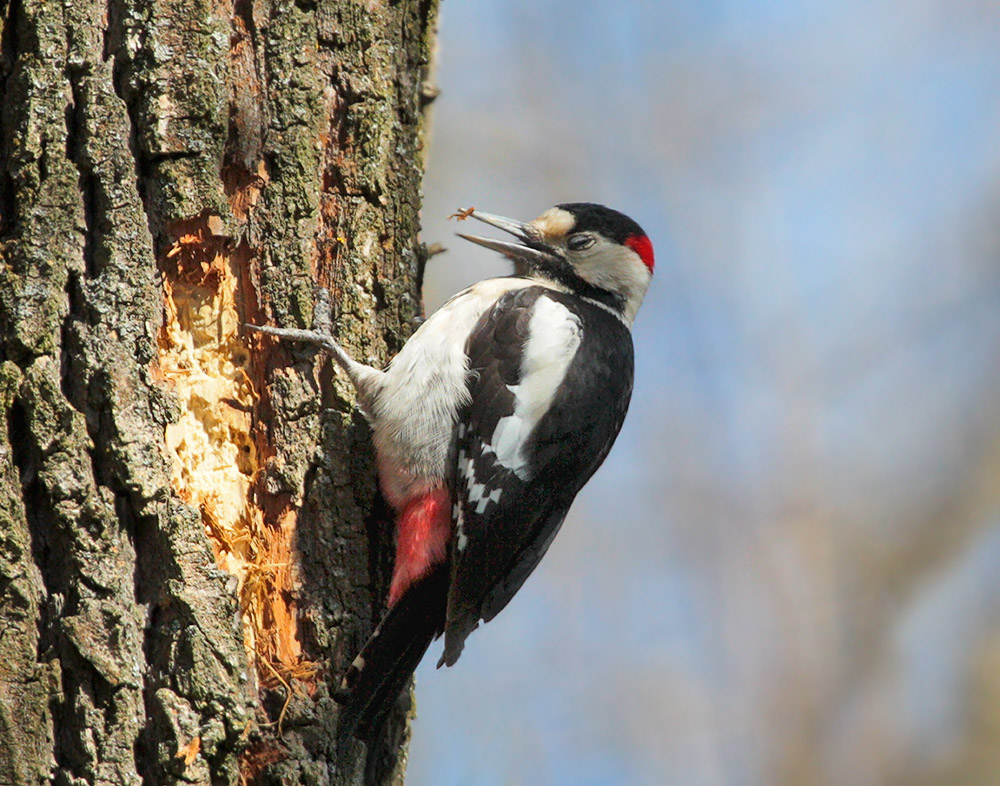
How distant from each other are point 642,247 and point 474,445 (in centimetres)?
124

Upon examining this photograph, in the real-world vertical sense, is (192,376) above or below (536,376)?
below

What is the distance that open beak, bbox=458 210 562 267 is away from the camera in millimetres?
3596

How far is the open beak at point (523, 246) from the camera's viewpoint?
3596mm

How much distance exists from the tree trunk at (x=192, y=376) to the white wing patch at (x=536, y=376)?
1.22 ft

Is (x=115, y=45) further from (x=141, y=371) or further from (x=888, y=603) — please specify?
(x=888, y=603)

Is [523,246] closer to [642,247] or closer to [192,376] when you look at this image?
[642,247]

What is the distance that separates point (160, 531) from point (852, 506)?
17.5 ft

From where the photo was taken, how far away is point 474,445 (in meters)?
2.94

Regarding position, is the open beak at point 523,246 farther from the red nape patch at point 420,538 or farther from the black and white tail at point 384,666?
the black and white tail at point 384,666

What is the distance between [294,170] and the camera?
2611 mm

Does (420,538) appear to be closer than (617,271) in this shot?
Answer: Yes

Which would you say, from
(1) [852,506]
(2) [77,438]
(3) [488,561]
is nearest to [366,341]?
(3) [488,561]

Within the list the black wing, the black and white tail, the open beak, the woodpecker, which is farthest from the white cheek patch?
the black and white tail

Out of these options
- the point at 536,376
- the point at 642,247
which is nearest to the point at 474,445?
the point at 536,376
